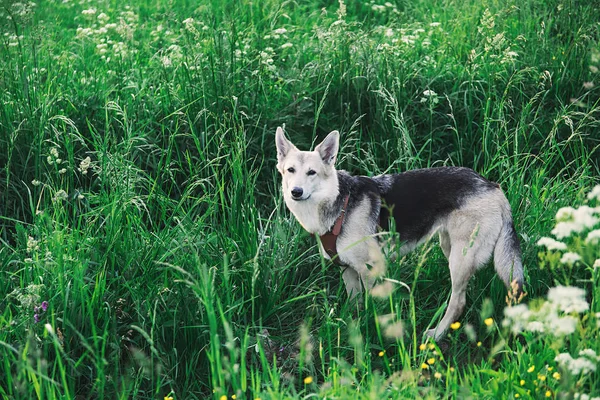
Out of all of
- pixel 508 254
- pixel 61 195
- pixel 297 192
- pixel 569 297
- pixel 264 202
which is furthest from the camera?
pixel 264 202

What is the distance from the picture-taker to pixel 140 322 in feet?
12.5

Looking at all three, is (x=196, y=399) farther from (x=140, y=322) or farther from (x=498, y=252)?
(x=498, y=252)

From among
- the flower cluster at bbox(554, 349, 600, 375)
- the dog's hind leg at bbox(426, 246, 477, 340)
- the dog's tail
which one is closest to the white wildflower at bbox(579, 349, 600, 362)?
the flower cluster at bbox(554, 349, 600, 375)

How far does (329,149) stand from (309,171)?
0.25 meters

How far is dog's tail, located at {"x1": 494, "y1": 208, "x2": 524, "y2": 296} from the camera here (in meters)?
3.98

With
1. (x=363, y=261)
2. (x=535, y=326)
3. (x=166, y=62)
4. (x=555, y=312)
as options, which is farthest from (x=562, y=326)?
(x=166, y=62)

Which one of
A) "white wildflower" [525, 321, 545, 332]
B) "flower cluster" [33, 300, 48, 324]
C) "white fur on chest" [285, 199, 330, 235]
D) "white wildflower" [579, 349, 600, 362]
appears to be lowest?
"white fur on chest" [285, 199, 330, 235]

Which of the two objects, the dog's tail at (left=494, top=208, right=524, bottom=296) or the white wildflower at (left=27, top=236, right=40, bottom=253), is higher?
the white wildflower at (left=27, top=236, right=40, bottom=253)

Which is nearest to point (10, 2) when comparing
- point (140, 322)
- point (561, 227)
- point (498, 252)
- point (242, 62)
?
point (242, 62)

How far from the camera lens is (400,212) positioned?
14.6 ft

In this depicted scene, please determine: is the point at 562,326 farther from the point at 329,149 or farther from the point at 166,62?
the point at 166,62

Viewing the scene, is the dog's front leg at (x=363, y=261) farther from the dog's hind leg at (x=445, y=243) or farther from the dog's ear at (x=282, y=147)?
the dog's ear at (x=282, y=147)

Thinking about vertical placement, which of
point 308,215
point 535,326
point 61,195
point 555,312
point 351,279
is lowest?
point 351,279

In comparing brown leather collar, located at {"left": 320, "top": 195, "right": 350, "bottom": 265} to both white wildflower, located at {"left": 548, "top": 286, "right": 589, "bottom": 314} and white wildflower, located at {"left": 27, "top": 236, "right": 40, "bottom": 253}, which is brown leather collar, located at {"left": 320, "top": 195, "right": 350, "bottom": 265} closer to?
white wildflower, located at {"left": 27, "top": 236, "right": 40, "bottom": 253}
